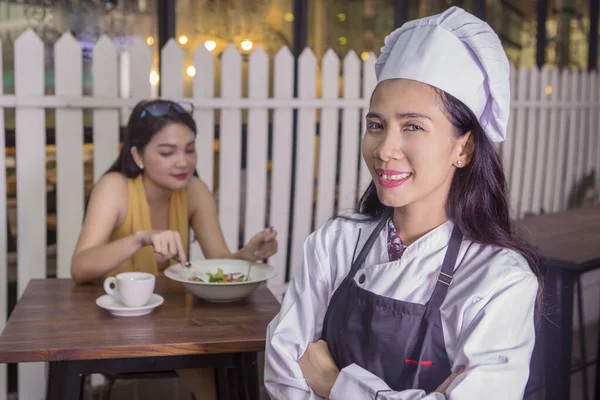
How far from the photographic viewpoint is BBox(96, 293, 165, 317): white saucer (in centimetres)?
218

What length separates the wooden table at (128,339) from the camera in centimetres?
194

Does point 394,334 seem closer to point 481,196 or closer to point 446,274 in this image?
point 446,274

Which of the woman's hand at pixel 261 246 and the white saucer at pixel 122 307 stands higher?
the woman's hand at pixel 261 246

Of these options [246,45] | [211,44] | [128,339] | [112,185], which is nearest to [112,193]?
[112,185]

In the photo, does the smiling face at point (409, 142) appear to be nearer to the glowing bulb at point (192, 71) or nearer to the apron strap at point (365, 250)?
the apron strap at point (365, 250)

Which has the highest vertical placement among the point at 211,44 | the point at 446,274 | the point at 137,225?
the point at 211,44

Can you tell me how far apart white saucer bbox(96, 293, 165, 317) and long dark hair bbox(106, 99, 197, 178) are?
794mm

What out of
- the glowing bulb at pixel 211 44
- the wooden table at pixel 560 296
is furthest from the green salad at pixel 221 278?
the glowing bulb at pixel 211 44

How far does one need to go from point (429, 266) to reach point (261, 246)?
1092mm

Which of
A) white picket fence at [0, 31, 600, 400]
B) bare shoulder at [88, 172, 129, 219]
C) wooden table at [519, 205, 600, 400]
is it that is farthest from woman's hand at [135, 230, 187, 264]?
white picket fence at [0, 31, 600, 400]

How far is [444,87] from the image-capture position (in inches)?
66.3

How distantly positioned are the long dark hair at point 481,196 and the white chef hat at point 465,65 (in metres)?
0.03

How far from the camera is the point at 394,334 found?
5.57ft

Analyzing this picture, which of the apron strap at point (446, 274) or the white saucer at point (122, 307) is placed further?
the white saucer at point (122, 307)
